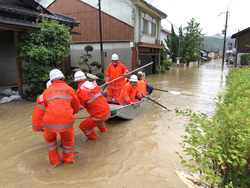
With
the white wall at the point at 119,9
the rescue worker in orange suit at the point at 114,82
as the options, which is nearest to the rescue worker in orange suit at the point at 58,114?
the rescue worker in orange suit at the point at 114,82

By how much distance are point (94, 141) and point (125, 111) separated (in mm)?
1354

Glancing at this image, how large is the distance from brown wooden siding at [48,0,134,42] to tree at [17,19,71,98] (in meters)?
7.77

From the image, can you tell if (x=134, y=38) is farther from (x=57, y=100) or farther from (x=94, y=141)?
Answer: (x=57, y=100)

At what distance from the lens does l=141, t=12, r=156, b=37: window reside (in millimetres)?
16281

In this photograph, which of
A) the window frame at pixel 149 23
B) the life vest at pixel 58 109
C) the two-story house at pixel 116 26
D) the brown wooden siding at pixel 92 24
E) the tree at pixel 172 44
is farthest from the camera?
the tree at pixel 172 44

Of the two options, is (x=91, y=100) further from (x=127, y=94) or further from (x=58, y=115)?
Result: (x=127, y=94)

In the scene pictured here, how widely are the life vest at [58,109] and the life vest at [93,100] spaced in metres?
0.75

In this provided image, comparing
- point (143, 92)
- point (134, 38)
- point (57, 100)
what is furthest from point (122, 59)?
point (57, 100)

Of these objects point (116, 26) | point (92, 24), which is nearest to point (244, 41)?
point (116, 26)

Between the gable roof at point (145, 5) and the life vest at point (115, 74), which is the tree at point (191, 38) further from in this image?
the life vest at point (115, 74)

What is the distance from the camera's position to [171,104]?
8.52 metres

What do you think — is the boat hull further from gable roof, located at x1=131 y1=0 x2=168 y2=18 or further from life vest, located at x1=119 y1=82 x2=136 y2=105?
gable roof, located at x1=131 y1=0 x2=168 y2=18

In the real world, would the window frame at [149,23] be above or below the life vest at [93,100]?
above

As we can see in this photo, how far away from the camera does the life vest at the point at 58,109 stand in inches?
123
